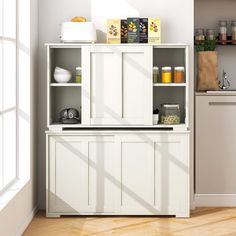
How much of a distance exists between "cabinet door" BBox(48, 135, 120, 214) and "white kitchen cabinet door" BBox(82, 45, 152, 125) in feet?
0.73

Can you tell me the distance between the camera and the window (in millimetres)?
4613

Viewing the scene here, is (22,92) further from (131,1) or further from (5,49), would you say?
(131,1)

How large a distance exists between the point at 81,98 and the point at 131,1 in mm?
1001

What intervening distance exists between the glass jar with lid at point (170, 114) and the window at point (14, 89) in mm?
1199

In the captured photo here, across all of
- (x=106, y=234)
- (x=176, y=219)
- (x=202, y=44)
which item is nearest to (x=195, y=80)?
(x=202, y=44)

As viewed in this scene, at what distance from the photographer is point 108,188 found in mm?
5219

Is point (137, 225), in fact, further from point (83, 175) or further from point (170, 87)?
point (170, 87)

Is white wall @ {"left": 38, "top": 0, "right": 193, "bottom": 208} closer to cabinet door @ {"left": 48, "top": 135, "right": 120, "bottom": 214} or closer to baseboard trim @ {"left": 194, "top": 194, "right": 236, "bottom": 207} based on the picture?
cabinet door @ {"left": 48, "top": 135, "right": 120, "bottom": 214}

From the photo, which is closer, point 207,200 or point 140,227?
point 140,227

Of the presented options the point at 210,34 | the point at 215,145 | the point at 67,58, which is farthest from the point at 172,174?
the point at 210,34

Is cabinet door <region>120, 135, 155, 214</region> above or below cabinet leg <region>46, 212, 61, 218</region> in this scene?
above

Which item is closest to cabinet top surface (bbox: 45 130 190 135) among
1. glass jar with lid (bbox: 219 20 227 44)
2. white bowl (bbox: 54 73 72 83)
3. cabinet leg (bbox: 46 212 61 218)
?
white bowl (bbox: 54 73 72 83)

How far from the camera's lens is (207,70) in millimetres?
5770

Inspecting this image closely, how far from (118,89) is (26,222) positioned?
137 cm
